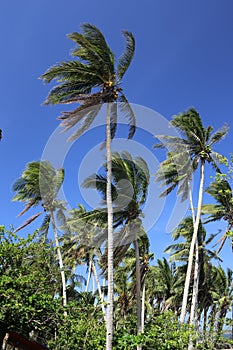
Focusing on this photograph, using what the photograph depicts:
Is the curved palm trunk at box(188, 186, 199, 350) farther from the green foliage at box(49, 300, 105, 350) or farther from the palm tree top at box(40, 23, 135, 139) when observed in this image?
the palm tree top at box(40, 23, 135, 139)

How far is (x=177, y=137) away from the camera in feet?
70.5

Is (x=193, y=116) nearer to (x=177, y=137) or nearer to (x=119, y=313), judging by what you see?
(x=177, y=137)

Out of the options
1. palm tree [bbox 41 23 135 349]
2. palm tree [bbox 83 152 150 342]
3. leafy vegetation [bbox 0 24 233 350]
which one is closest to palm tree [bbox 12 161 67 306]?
leafy vegetation [bbox 0 24 233 350]

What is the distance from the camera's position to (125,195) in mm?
17141

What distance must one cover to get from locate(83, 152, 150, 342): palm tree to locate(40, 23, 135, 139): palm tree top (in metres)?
3.48

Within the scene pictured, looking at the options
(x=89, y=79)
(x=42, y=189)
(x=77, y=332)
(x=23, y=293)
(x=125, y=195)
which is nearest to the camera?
(x=23, y=293)

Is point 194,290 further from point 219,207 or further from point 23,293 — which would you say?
point 23,293

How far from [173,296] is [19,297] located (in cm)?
2529

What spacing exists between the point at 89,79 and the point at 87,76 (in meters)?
0.18

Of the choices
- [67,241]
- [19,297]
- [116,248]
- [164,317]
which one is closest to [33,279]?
[19,297]

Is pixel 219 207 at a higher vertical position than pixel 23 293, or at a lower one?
higher

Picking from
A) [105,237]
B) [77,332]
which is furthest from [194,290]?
[77,332]

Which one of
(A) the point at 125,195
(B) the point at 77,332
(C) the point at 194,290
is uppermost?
(A) the point at 125,195

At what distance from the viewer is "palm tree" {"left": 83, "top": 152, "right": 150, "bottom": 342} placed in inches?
676
